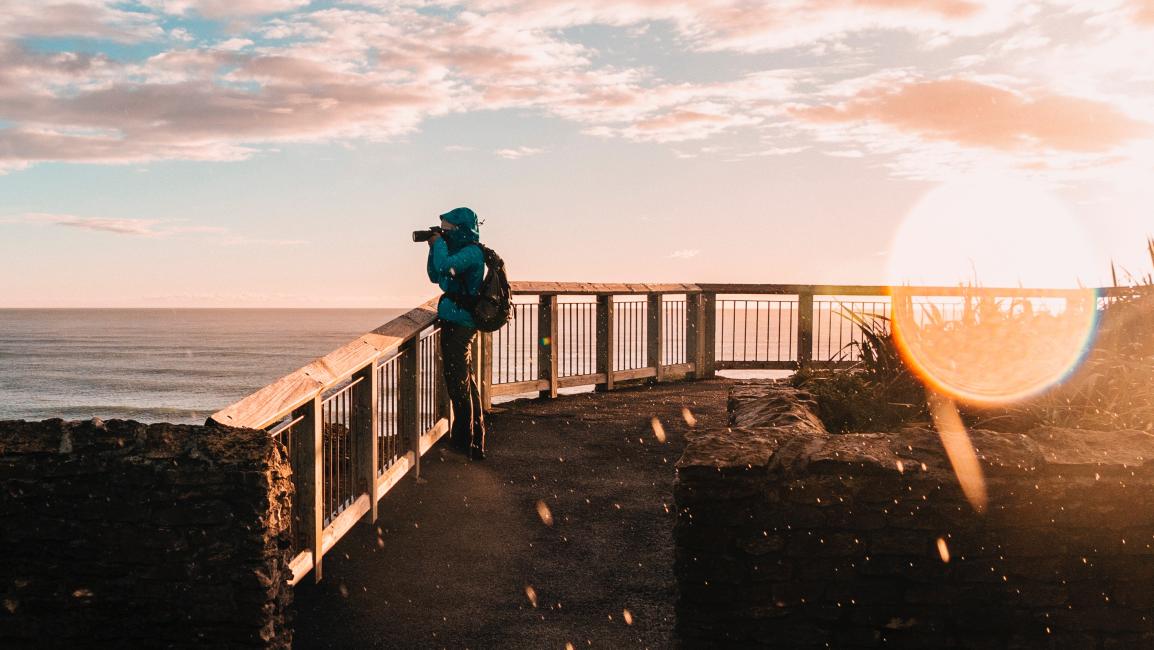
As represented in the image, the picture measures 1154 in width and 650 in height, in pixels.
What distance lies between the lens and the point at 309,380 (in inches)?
172

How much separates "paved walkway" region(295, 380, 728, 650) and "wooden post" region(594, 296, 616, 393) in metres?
3.03

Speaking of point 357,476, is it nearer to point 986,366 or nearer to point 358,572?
point 358,572

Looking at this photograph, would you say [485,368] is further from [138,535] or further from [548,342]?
[138,535]

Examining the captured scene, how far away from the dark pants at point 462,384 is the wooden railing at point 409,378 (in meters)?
0.21

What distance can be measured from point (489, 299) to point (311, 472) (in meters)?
2.77

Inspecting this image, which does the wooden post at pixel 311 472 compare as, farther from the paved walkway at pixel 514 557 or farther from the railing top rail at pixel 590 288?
the railing top rail at pixel 590 288

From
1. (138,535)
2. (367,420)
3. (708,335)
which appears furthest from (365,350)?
(708,335)

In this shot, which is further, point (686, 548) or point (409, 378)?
point (409, 378)

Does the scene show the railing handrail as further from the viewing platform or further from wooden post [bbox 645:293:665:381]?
wooden post [bbox 645:293:665:381]

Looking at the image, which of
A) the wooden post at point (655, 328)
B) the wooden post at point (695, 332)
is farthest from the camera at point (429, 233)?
the wooden post at point (695, 332)

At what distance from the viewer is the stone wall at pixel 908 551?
3773mm

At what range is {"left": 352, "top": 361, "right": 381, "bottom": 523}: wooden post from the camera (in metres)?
5.48

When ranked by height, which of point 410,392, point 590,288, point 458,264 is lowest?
point 410,392

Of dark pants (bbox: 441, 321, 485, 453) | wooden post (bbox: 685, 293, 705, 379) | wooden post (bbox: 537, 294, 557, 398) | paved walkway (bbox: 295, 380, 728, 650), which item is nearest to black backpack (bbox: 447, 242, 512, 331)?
dark pants (bbox: 441, 321, 485, 453)
